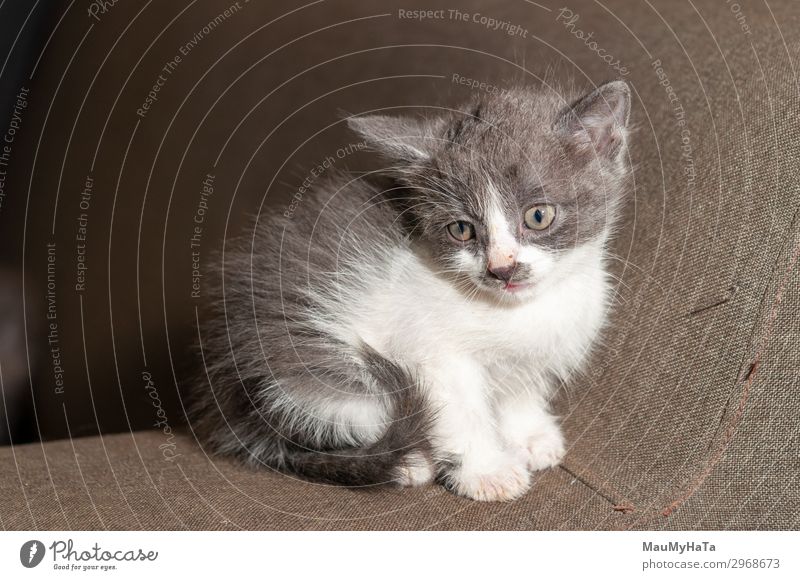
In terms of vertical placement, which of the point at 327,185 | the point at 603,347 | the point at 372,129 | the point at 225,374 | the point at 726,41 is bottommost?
the point at 225,374

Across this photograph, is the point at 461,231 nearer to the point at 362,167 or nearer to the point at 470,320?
the point at 470,320

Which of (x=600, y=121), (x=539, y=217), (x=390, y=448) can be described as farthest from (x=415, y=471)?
(x=600, y=121)

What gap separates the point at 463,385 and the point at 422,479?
20cm

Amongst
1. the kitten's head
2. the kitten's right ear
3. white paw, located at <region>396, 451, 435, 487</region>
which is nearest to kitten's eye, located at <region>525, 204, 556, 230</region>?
the kitten's head

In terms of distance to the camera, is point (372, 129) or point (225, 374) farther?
point (225, 374)

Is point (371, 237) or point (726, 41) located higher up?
point (726, 41)

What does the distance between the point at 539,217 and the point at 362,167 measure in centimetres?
73

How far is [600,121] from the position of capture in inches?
51.3

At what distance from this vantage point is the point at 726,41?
5.41ft

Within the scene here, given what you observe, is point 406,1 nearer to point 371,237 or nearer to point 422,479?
point 371,237

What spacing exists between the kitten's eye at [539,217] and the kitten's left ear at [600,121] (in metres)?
0.15

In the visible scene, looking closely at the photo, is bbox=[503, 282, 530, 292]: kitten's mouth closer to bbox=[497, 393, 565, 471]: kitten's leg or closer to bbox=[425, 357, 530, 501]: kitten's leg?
bbox=[425, 357, 530, 501]: kitten's leg

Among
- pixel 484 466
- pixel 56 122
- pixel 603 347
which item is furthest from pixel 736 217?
pixel 56 122
